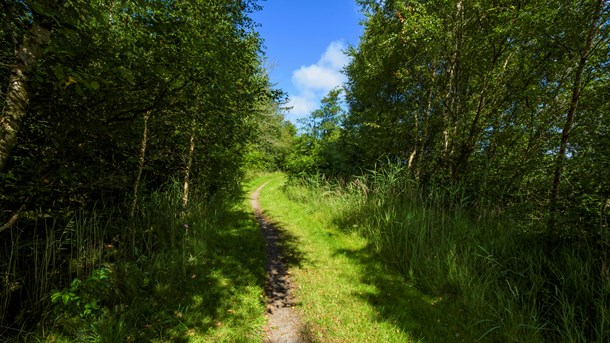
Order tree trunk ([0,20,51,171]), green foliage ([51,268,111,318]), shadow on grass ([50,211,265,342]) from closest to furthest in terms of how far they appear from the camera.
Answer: tree trunk ([0,20,51,171]), green foliage ([51,268,111,318]), shadow on grass ([50,211,265,342])

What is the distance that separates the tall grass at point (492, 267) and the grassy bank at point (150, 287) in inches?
122

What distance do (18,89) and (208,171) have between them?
21.1 feet

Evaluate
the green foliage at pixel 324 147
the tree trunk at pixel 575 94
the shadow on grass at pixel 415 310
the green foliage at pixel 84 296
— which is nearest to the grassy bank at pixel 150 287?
the green foliage at pixel 84 296

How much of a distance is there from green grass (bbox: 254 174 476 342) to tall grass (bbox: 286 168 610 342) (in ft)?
0.89

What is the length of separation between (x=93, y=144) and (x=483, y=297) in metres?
6.43

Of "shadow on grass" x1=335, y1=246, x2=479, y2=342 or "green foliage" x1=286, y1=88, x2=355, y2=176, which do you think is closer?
"shadow on grass" x1=335, y1=246, x2=479, y2=342

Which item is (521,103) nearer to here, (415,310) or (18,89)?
(415,310)

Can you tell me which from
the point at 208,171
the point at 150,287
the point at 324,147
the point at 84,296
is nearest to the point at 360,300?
the point at 150,287

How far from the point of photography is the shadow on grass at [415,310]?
10.8ft

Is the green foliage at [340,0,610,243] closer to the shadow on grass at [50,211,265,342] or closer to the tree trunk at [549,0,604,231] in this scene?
the tree trunk at [549,0,604,231]

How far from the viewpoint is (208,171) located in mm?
8727

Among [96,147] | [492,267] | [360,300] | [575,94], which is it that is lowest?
[360,300]

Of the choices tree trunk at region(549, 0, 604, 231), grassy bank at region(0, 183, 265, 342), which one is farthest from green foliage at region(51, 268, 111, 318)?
tree trunk at region(549, 0, 604, 231)

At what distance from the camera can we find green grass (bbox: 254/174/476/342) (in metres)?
3.36
